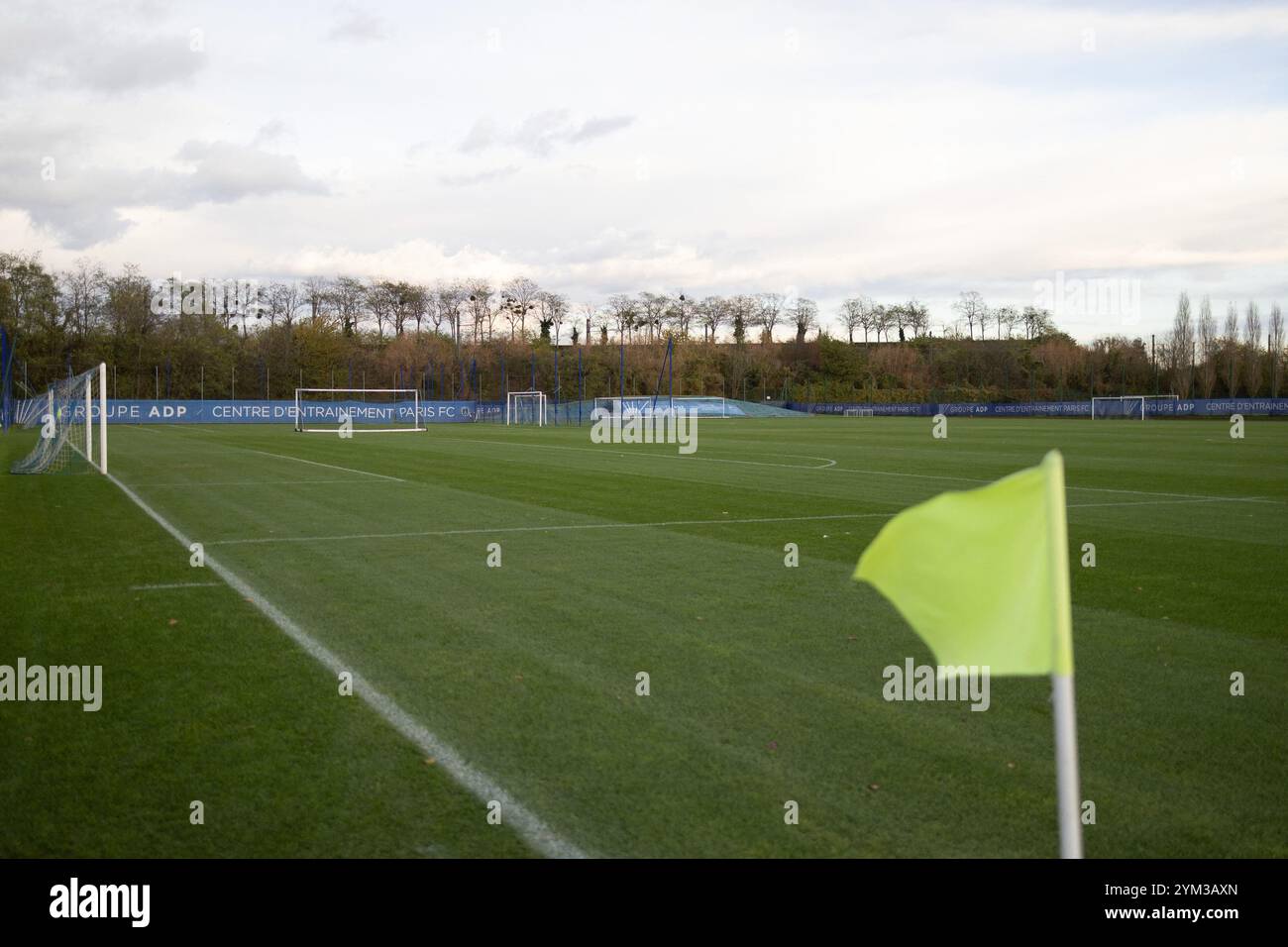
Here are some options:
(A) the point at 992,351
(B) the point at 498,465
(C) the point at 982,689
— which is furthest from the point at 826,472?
(A) the point at 992,351

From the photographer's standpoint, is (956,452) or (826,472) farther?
(956,452)

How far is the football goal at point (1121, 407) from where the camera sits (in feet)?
224

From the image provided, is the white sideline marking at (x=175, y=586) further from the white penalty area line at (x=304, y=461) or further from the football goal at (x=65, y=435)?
the football goal at (x=65, y=435)

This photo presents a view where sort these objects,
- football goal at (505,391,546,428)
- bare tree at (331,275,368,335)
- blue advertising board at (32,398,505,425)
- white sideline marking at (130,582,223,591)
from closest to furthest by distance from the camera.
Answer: white sideline marking at (130,582,223,591), blue advertising board at (32,398,505,425), football goal at (505,391,546,428), bare tree at (331,275,368,335)

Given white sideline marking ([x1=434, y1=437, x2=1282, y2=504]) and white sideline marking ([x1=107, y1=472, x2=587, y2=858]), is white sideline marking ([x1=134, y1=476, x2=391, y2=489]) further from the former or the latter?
white sideline marking ([x1=107, y1=472, x2=587, y2=858])

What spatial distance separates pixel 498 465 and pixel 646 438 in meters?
14.4

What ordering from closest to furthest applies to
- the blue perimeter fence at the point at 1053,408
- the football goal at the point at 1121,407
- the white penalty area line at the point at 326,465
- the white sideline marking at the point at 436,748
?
the white sideline marking at the point at 436,748 < the white penalty area line at the point at 326,465 < the blue perimeter fence at the point at 1053,408 < the football goal at the point at 1121,407

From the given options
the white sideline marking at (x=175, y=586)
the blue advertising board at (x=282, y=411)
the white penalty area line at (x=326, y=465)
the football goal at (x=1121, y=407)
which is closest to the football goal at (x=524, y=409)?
the blue advertising board at (x=282, y=411)

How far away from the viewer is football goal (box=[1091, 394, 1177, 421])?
68225mm

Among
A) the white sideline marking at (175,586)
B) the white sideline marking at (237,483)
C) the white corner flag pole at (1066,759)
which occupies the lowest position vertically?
the white sideline marking at (175,586)

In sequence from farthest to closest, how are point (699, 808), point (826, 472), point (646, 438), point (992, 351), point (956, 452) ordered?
point (992, 351) < point (646, 438) < point (956, 452) < point (826, 472) < point (699, 808)

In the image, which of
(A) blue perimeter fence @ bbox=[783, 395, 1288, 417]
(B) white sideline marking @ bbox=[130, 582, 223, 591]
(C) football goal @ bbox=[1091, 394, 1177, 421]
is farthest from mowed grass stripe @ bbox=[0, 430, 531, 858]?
(C) football goal @ bbox=[1091, 394, 1177, 421]

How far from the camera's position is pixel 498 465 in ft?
78.4
